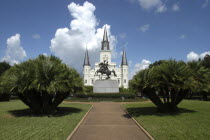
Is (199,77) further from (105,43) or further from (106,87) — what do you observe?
(105,43)

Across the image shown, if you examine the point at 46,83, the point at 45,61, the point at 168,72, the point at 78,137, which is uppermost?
the point at 45,61

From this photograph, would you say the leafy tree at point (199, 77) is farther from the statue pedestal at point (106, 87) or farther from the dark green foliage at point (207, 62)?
the dark green foliage at point (207, 62)

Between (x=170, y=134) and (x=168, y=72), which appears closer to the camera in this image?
(x=170, y=134)

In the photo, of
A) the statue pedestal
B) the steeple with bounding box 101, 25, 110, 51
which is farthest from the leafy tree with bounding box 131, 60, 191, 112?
the steeple with bounding box 101, 25, 110, 51

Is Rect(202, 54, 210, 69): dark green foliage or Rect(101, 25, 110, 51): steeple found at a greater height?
Rect(101, 25, 110, 51): steeple

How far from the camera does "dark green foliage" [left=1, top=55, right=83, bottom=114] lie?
1441 cm

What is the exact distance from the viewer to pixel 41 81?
14.4 metres

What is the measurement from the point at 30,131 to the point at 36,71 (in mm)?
6256

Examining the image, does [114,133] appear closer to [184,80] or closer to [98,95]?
[184,80]

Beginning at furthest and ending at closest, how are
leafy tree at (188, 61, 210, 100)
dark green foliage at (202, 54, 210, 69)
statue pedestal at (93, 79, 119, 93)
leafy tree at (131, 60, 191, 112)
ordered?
dark green foliage at (202, 54, 210, 69)
statue pedestal at (93, 79, 119, 93)
leafy tree at (188, 61, 210, 100)
leafy tree at (131, 60, 191, 112)

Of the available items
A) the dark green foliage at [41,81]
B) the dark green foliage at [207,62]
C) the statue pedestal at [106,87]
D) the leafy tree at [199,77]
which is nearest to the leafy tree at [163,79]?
the leafy tree at [199,77]

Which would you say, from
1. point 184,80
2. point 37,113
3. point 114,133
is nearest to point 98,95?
point 37,113

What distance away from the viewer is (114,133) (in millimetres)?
10117

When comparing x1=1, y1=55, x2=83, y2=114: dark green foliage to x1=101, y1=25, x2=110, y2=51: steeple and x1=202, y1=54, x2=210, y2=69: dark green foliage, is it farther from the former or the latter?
x1=101, y1=25, x2=110, y2=51: steeple
